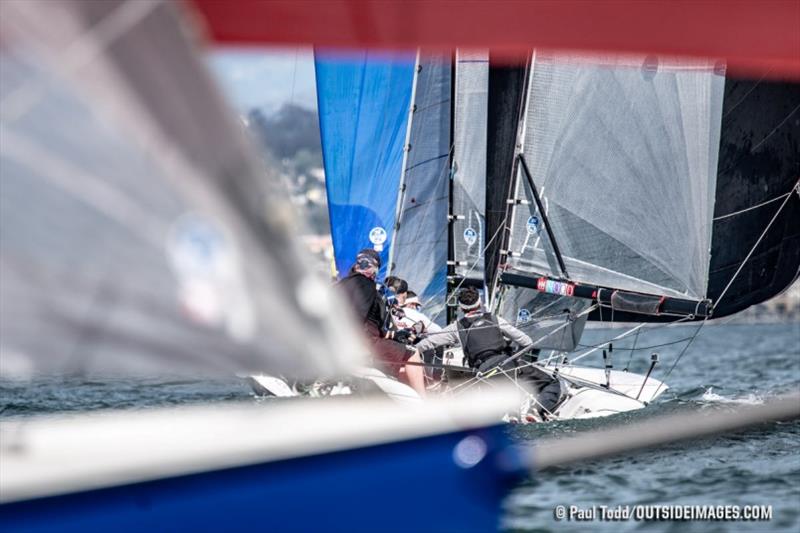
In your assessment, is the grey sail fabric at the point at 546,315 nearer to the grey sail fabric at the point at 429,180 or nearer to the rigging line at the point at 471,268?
the rigging line at the point at 471,268

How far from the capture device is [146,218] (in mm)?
2699

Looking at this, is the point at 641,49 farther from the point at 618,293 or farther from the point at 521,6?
the point at 618,293

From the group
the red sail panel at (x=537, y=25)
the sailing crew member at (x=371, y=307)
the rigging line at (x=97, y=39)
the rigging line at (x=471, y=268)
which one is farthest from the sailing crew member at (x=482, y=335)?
the rigging line at (x=97, y=39)

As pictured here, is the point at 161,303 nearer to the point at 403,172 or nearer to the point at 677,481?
the point at 677,481

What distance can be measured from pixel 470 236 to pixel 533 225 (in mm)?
1652

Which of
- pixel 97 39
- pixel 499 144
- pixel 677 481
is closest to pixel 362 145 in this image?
pixel 499 144

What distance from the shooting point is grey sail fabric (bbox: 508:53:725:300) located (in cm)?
1041

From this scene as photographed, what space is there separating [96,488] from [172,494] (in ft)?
0.56

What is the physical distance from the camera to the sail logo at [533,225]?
11.0 meters

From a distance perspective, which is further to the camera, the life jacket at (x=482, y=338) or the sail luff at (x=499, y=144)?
the sail luff at (x=499, y=144)

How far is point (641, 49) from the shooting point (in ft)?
17.9

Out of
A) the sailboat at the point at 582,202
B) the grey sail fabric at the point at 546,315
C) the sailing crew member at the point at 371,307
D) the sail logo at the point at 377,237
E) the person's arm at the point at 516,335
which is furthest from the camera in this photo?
the sail logo at the point at 377,237

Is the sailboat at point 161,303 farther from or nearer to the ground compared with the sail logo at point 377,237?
nearer to the ground

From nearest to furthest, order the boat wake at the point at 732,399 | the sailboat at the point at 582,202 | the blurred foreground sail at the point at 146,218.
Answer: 1. the blurred foreground sail at the point at 146,218
2. the boat wake at the point at 732,399
3. the sailboat at the point at 582,202
